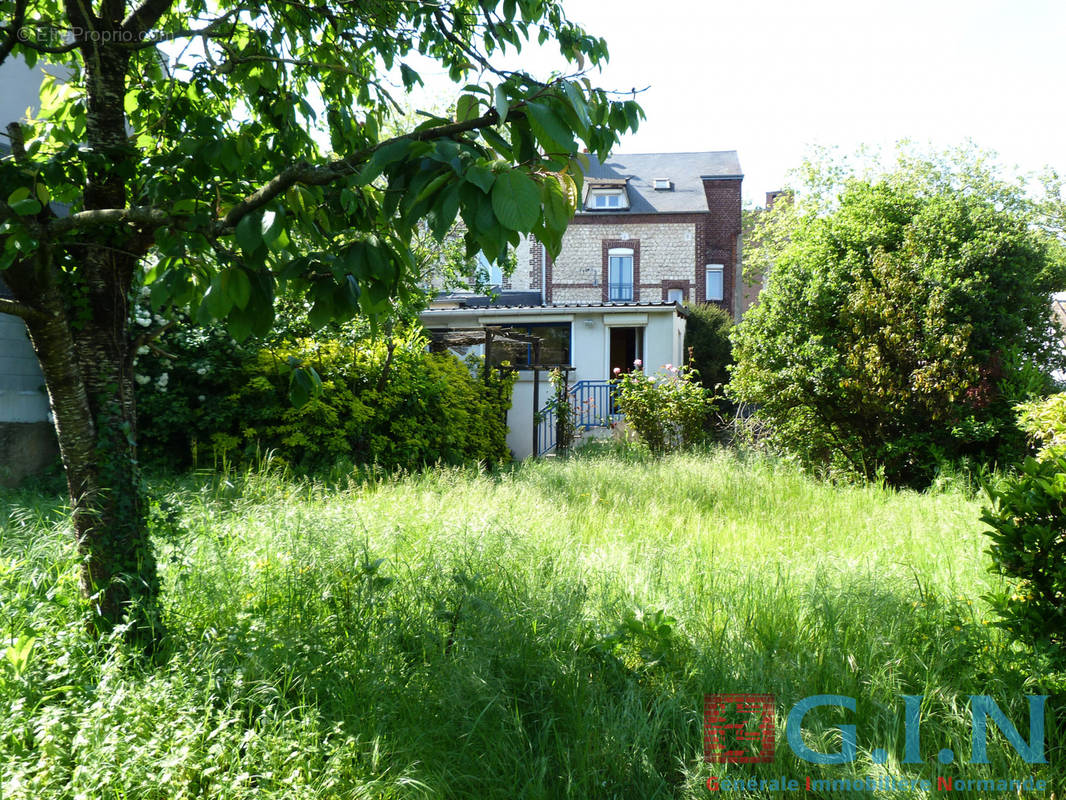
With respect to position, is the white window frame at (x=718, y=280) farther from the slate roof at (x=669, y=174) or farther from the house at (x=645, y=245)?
the slate roof at (x=669, y=174)

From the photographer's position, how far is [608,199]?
2583 centimetres

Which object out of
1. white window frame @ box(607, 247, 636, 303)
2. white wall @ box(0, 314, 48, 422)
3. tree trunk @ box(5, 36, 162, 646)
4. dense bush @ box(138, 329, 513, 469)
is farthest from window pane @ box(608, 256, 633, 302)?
tree trunk @ box(5, 36, 162, 646)

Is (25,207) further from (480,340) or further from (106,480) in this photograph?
(480,340)

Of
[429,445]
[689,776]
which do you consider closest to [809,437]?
[429,445]

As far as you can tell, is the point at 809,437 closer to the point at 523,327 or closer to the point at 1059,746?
the point at 1059,746

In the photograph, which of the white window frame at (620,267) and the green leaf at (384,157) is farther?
the white window frame at (620,267)

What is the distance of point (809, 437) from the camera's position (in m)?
9.26

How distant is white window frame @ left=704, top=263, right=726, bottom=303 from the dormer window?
152 inches

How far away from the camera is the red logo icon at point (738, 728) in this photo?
2303 millimetres

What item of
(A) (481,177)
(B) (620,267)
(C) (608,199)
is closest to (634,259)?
(B) (620,267)

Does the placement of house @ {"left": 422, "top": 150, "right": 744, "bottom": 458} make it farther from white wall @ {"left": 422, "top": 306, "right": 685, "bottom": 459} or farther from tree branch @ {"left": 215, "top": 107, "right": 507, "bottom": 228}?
tree branch @ {"left": 215, "top": 107, "right": 507, "bottom": 228}

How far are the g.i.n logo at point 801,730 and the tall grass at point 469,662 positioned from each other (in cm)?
4

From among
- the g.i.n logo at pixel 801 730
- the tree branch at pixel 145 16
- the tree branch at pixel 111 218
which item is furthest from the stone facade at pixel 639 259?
the tree branch at pixel 111 218

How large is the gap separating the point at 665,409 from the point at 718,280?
1514cm
